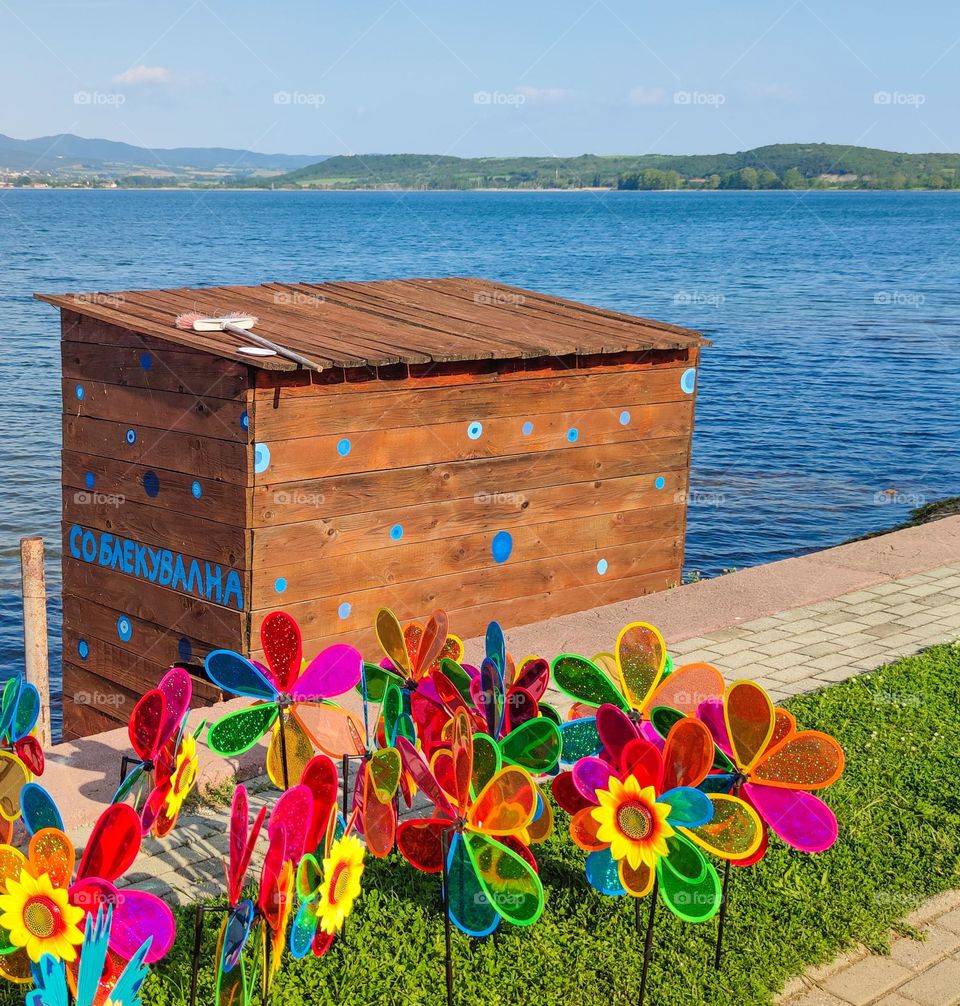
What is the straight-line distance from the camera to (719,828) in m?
4.22

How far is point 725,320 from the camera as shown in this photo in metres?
43.8

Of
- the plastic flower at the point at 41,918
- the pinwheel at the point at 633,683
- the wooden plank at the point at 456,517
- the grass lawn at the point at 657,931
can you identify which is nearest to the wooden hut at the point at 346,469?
the wooden plank at the point at 456,517

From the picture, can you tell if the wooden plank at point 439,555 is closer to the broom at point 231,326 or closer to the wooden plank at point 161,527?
the wooden plank at point 161,527

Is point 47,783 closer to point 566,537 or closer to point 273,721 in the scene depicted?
point 273,721

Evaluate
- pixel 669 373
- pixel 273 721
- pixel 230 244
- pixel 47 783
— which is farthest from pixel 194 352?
pixel 230 244

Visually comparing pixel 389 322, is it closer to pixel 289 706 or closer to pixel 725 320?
pixel 289 706

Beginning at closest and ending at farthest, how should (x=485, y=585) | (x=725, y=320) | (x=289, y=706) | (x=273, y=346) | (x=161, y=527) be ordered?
(x=289, y=706)
(x=273, y=346)
(x=161, y=527)
(x=485, y=585)
(x=725, y=320)

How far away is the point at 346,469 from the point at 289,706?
289 centimetres

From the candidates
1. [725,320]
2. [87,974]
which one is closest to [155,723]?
[87,974]

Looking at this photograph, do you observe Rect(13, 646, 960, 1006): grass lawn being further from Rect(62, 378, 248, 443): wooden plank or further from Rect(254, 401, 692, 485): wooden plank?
Rect(62, 378, 248, 443): wooden plank

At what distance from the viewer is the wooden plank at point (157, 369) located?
7.11 metres

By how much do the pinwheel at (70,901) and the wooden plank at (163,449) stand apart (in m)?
3.57

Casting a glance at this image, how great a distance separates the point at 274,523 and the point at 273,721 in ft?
8.24

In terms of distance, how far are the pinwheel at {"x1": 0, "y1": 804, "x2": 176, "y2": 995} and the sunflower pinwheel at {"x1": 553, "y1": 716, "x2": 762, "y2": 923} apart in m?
1.47
